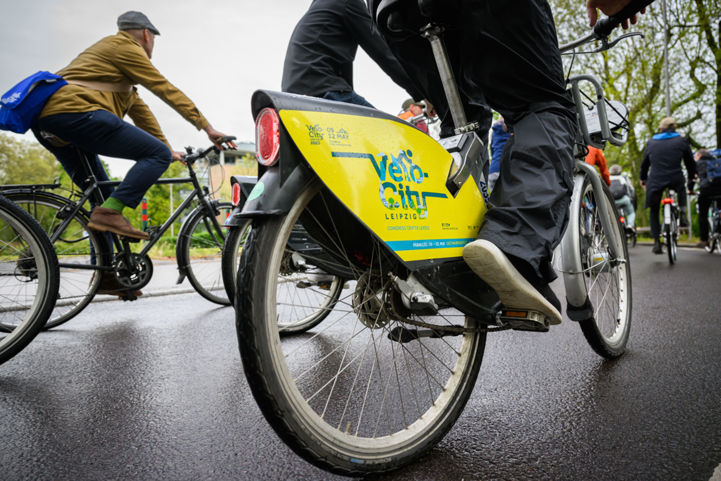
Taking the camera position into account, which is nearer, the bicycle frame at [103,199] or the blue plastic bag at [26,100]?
the blue plastic bag at [26,100]

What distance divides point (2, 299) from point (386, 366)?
232cm

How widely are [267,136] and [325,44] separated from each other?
211 cm

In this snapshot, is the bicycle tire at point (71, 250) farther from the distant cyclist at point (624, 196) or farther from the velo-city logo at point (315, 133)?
the distant cyclist at point (624, 196)

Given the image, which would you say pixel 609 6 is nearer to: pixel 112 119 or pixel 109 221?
pixel 112 119

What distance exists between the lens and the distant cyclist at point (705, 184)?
28.0ft

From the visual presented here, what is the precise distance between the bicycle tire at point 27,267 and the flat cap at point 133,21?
6.19 feet

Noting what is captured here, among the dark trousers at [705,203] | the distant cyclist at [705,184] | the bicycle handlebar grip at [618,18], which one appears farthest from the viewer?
the dark trousers at [705,203]

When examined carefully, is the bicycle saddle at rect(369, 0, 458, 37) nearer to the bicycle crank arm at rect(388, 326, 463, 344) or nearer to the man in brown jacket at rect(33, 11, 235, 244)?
the bicycle crank arm at rect(388, 326, 463, 344)

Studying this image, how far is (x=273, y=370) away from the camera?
44.2 inches

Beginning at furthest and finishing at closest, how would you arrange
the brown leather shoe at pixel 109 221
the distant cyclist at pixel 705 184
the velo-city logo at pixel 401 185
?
the distant cyclist at pixel 705 184, the brown leather shoe at pixel 109 221, the velo-city logo at pixel 401 185

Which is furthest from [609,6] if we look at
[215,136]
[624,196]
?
[624,196]

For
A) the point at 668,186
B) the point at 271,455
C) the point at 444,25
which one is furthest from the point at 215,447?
the point at 668,186

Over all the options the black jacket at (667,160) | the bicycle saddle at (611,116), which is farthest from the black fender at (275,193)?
the black jacket at (667,160)

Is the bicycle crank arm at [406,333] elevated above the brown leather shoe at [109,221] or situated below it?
below
